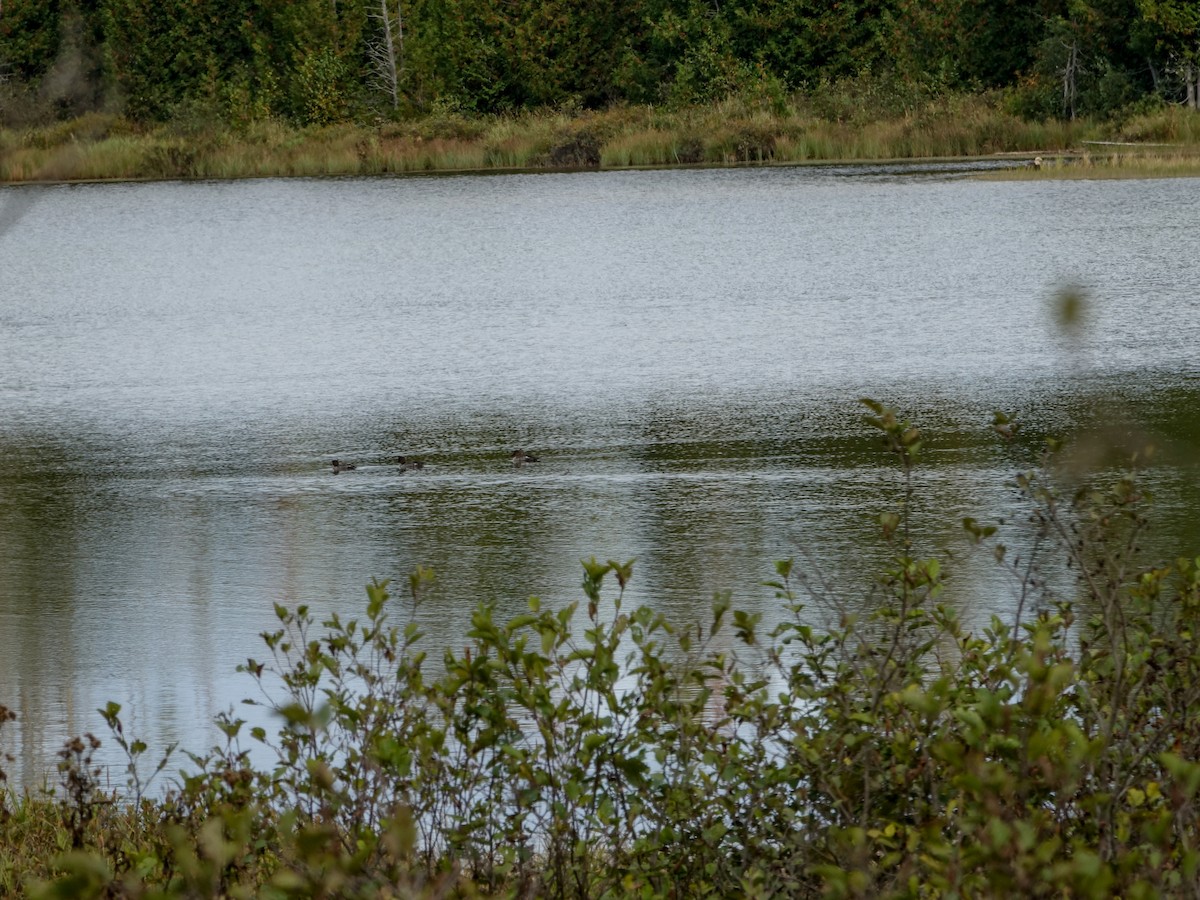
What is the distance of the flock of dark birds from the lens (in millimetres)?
9758

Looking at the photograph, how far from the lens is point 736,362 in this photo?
43.6 ft

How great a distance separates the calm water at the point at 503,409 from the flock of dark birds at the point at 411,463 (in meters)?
0.10

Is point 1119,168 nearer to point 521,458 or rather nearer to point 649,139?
point 649,139

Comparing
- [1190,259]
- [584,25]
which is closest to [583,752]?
[1190,259]

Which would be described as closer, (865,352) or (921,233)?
(865,352)

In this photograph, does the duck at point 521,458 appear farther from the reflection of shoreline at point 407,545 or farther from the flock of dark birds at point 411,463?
the reflection of shoreline at point 407,545

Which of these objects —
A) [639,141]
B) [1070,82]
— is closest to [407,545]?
[639,141]

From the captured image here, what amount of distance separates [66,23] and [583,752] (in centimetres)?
179

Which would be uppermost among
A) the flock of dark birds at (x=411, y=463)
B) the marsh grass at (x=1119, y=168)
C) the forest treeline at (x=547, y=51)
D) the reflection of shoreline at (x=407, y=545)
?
the forest treeline at (x=547, y=51)

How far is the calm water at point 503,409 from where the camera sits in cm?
715

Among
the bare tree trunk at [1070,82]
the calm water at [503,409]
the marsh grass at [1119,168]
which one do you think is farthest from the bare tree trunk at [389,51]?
the calm water at [503,409]

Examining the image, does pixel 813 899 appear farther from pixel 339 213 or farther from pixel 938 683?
pixel 339 213

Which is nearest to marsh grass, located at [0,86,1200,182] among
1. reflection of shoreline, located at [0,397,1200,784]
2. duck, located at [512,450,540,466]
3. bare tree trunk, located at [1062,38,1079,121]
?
bare tree trunk, located at [1062,38,1079,121]

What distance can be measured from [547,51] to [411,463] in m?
51.0
